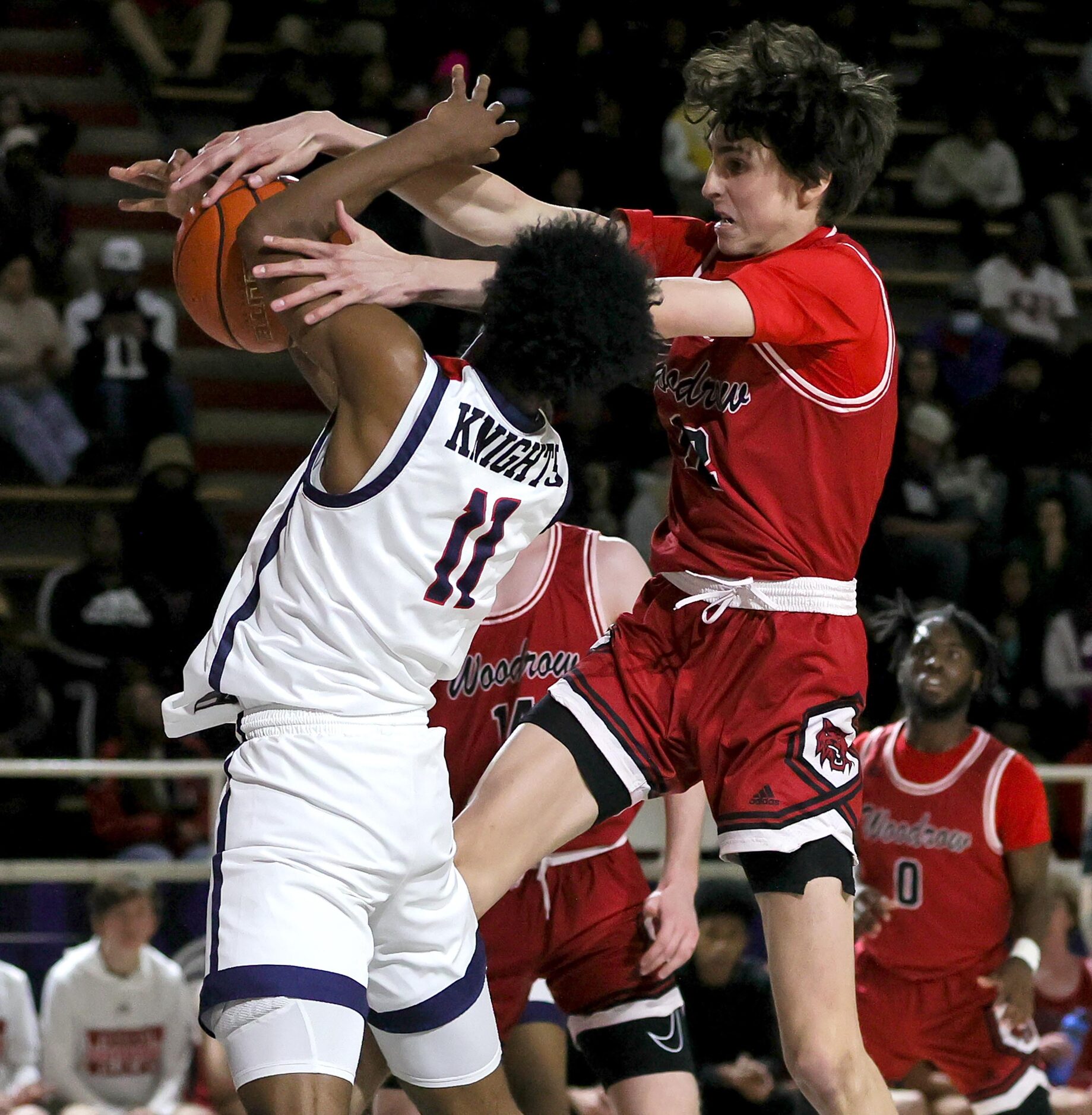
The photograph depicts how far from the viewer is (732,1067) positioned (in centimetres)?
512

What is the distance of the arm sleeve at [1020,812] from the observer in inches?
191

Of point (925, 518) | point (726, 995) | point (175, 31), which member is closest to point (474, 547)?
point (726, 995)

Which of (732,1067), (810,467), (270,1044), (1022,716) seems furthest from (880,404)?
(1022,716)

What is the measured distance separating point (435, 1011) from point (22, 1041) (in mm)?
2981

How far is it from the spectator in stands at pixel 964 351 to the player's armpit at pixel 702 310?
21.2 ft

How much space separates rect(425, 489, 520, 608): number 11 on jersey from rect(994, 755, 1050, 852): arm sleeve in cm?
264

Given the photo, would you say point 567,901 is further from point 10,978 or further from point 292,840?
point 10,978

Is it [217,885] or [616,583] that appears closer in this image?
[217,885]

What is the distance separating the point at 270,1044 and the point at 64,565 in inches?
222

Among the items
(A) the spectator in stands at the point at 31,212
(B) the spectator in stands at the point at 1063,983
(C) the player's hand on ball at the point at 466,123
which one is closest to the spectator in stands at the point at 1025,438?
(B) the spectator in stands at the point at 1063,983

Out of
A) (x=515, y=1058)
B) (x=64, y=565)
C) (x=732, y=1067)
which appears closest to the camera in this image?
(x=515, y=1058)

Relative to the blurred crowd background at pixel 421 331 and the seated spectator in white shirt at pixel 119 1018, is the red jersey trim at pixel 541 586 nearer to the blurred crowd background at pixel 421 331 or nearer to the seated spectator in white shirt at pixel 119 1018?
the seated spectator in white shirt at pixel 119 1018

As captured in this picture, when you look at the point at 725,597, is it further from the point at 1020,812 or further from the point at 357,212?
the point at 1020,812

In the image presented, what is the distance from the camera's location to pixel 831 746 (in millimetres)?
3141
